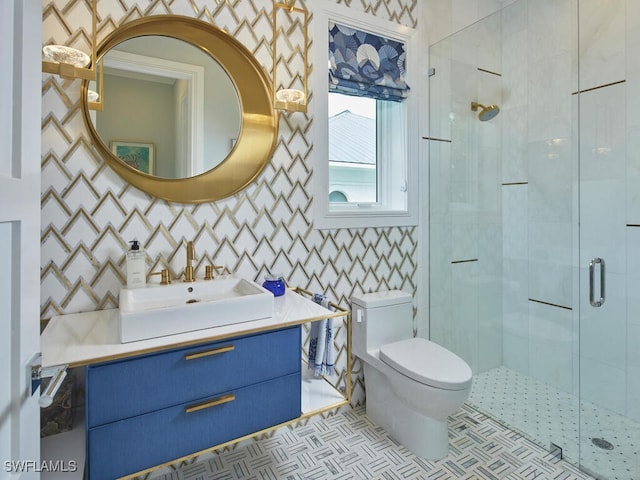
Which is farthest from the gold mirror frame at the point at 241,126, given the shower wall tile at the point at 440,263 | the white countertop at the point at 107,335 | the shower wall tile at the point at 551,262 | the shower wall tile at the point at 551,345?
the shower wall tile at the point at 551,345

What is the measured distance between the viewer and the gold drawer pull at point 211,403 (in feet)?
4.21

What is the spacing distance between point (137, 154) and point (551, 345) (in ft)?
8.40

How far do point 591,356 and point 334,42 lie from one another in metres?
2.24

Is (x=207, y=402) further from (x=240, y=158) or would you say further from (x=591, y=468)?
(x=591, y=468)

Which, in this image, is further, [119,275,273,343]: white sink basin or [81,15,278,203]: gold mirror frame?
[81,15,278,203]: gold mirror frame

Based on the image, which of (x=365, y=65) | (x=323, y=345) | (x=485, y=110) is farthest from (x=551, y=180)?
(x=323, y=345)

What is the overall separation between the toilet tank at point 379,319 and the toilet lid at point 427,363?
10 cm

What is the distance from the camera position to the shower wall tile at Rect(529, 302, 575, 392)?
2146 mm

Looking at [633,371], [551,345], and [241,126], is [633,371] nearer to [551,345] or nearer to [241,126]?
[551,345]

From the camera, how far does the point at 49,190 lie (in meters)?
1.51

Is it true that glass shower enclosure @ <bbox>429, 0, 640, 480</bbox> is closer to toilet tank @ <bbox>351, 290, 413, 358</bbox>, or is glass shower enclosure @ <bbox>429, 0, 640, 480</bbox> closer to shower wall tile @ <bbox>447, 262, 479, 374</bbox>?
shower wall tile @ <bbox>447, 262, 479, 374</bbox>

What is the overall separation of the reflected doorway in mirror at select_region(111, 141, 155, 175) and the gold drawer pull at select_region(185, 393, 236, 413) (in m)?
1.03

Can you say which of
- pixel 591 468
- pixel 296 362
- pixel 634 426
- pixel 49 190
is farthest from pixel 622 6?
pixel 49 190

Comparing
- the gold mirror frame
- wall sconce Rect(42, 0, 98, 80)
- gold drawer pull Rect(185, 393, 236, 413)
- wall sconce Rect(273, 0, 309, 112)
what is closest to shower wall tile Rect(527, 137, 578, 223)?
wall sconce Rect(273, 0, 309, 112)
